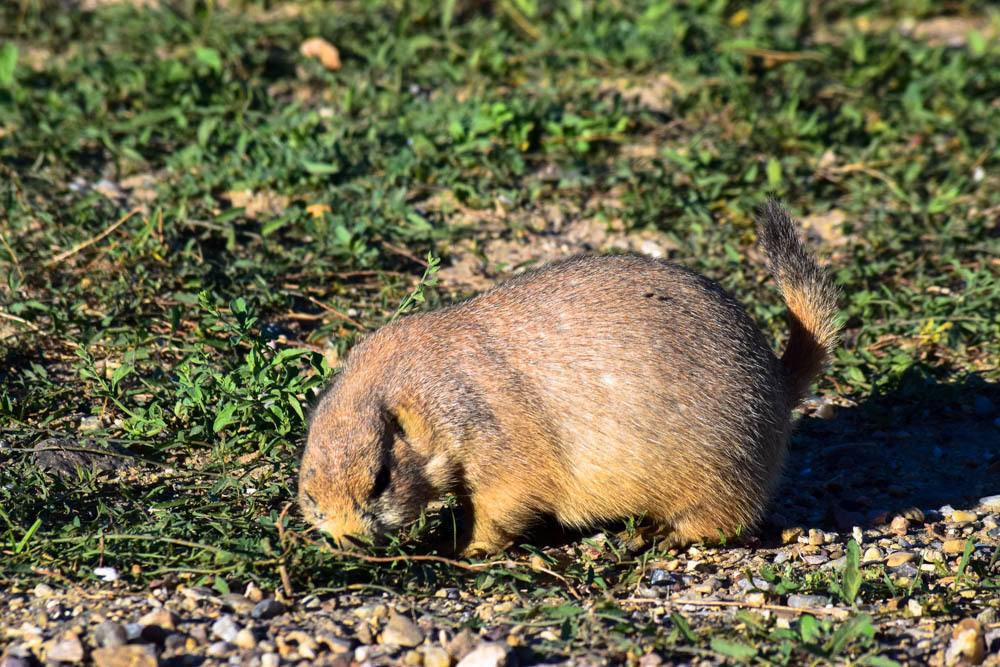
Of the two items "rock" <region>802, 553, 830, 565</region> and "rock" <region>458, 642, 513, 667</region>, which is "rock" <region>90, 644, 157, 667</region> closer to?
"rock" <region>458, 642, 513, 667</region>

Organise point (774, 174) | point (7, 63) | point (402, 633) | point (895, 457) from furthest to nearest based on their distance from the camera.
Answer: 1. point (7, 63)
2. point (774, 174)
3. point (895, 457)
4. point (402, 633)

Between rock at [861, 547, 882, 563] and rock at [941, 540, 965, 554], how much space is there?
275 mm

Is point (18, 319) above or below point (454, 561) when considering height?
above

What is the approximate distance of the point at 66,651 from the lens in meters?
3.42

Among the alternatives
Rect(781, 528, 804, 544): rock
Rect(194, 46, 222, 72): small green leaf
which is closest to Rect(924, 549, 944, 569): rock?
Rect(781, 528, 804, 544): rock

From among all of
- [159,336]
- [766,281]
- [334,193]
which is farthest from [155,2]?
[766,281]

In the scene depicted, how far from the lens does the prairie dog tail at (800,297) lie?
4680 mm

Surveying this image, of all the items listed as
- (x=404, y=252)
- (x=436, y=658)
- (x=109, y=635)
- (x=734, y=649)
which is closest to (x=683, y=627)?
(x=734, y=649)

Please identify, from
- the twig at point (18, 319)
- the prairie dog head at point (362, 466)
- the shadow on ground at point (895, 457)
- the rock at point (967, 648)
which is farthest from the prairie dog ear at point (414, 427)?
the twig at point (18, 319)

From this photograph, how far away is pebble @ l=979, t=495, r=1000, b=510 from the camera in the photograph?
4.77m

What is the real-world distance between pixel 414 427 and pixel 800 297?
183cm

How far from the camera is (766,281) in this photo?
6.40 metres

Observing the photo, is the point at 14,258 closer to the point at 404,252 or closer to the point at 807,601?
the point at 404,252

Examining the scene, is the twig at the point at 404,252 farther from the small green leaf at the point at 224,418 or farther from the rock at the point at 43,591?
the rock at the point at 43,591
